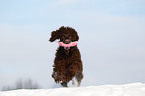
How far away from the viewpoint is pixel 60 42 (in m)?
9.22

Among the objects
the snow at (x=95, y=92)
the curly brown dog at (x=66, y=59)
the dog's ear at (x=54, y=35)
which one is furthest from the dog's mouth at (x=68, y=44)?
the snow at (x=95, y=92)

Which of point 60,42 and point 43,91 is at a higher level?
point 60,42

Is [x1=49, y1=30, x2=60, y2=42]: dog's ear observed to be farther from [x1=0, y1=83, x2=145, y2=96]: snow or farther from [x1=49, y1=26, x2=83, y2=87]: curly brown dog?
[x1=0, y1=83, x2=145, y2=96]: snow

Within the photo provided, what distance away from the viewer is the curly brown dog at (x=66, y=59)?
30.0 feet

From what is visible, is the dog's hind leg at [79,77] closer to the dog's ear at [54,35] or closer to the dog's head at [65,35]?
the dog's head at [65,35]

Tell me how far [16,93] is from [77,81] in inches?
184

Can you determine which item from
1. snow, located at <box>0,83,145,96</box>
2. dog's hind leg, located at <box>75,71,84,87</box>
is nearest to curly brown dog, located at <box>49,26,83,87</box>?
dog's hind leg, located at <box>75,71,84,87</box>

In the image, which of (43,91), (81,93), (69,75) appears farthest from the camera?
(69,75)

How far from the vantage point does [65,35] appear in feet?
30.0

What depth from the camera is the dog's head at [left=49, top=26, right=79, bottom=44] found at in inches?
359

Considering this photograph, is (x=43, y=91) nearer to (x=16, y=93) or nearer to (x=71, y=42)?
(x=16, y=93)

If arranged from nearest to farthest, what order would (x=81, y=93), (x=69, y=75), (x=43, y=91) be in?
(x=81, y=93)
(x=43, y=91)
(x=69, y=75)

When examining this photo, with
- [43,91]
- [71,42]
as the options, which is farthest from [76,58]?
[43,91]

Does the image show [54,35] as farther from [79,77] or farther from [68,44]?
[79,77]
